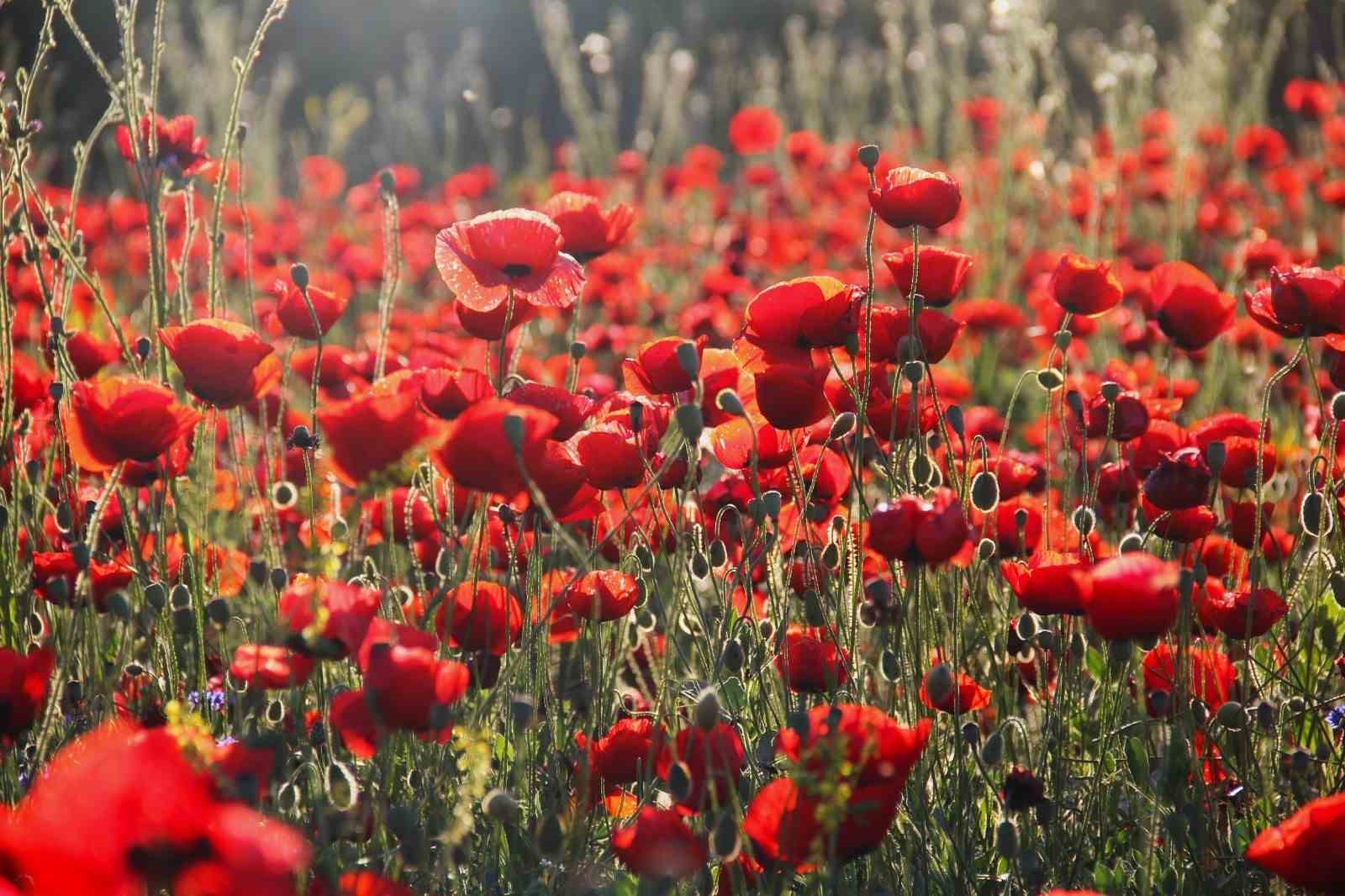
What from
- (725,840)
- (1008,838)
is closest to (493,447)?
(725,840)

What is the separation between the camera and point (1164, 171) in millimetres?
5457

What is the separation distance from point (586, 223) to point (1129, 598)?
1116mm

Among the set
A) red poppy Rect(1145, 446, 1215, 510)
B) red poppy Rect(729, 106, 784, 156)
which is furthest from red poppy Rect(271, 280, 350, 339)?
red poppy Rect(729, 106, 784, 156)

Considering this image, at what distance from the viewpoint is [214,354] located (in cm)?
171

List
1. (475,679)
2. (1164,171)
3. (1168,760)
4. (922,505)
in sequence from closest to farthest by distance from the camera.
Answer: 1. (922,505)
2. (1168,760)
3. (475,679)
4. (1164,171)

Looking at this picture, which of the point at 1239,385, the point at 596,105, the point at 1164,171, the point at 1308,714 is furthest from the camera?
the point at 596,105

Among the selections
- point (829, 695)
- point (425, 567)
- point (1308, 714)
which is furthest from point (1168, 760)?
point (425, 567)

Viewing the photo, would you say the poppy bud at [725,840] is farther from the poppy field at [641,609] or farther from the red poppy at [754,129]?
the red poppy at [754,129]

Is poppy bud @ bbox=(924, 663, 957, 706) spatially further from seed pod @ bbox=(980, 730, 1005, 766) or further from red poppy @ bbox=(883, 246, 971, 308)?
red poppy @ bbox=(883, 246, 971, 308)

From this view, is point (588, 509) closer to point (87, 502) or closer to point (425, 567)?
point (425, 567)

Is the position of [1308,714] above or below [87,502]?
below

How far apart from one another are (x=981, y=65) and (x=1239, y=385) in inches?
403

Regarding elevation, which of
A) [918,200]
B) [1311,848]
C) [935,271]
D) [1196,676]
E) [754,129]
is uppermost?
[918,200]

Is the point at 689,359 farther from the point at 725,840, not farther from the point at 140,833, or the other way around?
the point at 140,833
